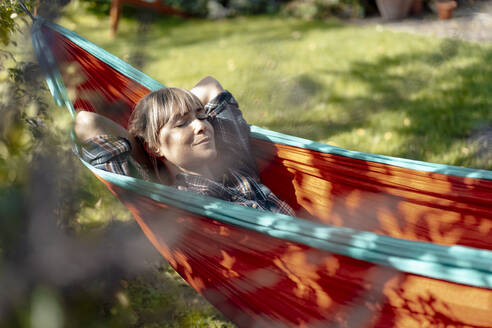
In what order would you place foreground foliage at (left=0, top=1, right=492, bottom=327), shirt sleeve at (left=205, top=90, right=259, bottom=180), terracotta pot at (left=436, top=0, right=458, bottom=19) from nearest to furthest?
foreground foliage at (left=0, top=1, right=492, bottom=327) < shirt sleeve at (left=205, top=90, right=259, bottom=180) < terracotta pot at (left=436, top=0, right=458, bottom=19)

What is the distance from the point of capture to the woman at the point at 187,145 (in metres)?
1.65

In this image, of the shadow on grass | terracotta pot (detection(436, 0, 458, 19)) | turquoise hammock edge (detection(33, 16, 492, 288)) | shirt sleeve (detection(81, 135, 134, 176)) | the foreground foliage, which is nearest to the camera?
turquoise hammock edge (detection(33, 16, 492, 288))

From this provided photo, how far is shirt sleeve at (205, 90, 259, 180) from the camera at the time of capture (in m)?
1.93

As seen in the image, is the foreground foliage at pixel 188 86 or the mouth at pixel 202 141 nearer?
the foreground foliage at pixel 188 86

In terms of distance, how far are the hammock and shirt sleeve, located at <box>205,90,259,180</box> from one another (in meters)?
0.05

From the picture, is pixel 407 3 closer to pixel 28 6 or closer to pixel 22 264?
pixel 28 6

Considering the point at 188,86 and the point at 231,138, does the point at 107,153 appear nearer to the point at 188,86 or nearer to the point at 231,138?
the point at 231,138

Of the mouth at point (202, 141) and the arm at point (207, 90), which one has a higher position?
the arm at point (207, 90)

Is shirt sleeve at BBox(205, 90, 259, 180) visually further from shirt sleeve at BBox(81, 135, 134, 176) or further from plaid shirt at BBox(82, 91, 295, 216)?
shirt sleeve at BBox(81, 135, 134, 176)

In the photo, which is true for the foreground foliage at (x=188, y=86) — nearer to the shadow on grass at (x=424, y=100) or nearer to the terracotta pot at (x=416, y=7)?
the shadow on grass at (x=424, y=100)

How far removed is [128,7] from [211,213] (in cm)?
614

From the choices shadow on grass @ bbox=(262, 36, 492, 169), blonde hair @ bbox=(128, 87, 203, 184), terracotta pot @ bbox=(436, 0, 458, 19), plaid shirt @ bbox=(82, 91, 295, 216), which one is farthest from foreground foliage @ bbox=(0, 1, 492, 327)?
terracotta pot @ bbox=(436, 0, 458, 19)

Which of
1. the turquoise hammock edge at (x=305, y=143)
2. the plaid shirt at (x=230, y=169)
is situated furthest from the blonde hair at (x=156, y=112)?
the turquoise hammock edge at (x=305, y=143)

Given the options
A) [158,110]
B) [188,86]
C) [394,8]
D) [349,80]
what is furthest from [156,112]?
[394,8]
